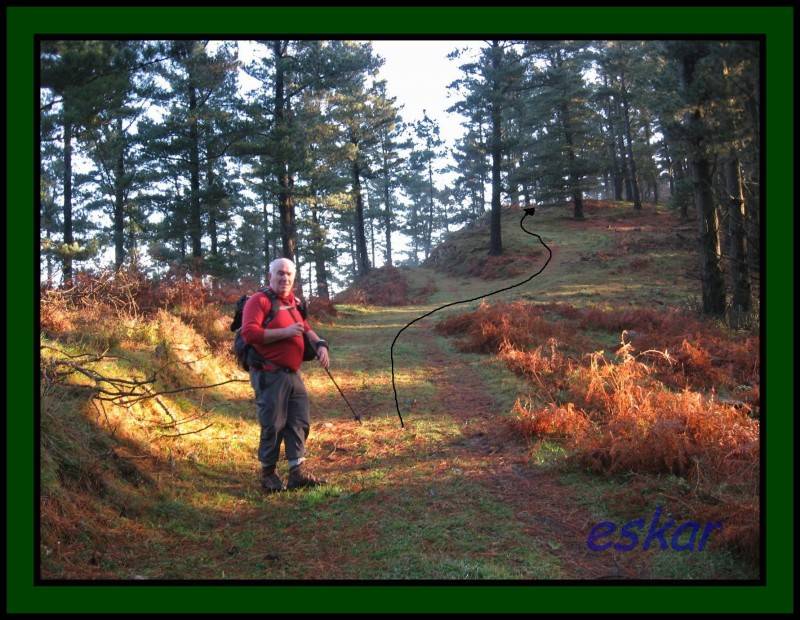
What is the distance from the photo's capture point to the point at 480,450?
5578mm

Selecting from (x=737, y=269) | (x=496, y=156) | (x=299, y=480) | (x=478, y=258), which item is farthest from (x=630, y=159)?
(x=299, y=480)

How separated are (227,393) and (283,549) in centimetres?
433

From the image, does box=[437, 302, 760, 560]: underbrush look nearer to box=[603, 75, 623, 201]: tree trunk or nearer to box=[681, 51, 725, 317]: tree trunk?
box=[681, 51, 725, 317]: tree trunk

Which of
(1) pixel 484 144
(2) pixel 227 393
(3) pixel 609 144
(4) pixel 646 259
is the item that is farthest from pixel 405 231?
(2) pixel 227 393

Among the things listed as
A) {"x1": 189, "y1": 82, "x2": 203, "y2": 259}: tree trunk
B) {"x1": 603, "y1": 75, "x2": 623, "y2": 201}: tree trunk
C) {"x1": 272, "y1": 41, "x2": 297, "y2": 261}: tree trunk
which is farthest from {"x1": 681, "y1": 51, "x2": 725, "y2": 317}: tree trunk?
{"x1": 603, "y1": 75, "x2": 623, "y2": 201}: tree trunk

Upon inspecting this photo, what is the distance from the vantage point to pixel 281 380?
491 cm

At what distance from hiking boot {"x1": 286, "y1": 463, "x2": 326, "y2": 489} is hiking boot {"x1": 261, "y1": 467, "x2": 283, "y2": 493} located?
0.33 ft

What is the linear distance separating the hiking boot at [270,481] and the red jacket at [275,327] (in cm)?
105

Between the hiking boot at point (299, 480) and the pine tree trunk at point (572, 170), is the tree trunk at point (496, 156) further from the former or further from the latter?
the hiking boot at point (299, 480)

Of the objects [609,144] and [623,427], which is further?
[609,144]

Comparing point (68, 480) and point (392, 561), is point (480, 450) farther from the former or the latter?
point (68, 480)

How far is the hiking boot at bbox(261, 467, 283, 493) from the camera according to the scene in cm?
483

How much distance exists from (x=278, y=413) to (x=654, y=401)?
14.5 ft

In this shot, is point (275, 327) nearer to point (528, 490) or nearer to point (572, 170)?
point (528, 490)
